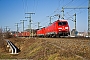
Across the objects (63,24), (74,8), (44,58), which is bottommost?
(44,58)

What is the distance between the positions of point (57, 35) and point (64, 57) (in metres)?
30.3

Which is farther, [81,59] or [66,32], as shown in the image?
[66,32]

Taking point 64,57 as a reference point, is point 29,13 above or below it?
above

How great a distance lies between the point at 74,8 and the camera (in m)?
32.7

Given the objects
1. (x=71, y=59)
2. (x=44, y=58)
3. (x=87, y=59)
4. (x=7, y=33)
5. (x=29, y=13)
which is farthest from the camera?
(x=7, y=33)

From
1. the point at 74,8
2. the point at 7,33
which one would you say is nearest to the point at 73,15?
the point at 74,8

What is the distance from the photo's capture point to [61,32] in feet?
128

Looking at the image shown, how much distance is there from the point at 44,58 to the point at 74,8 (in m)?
22.4

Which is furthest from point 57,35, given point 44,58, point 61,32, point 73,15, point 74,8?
point 44,58

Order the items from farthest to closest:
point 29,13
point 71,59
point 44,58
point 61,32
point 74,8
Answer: point 29,13, point 61,32, point 74,8, point 44,58, point 71,59

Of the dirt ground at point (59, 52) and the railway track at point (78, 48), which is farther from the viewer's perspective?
the railway track at point (78, 48)

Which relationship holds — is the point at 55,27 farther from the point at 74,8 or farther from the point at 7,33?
→ the point at 7,33

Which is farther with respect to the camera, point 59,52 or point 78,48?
point 78,48

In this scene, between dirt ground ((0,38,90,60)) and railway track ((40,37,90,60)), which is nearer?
dirt ground ((0,38,90,60))
